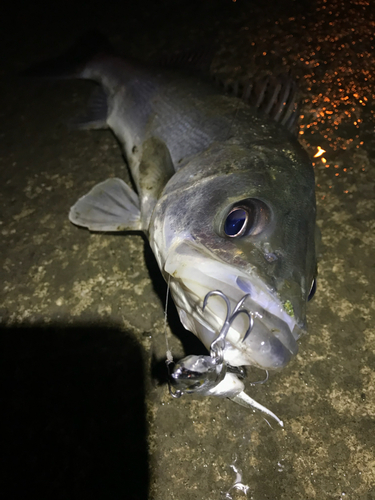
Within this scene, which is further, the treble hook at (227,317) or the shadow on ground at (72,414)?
the shadow on ground at (72,414)

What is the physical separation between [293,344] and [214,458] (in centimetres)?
81

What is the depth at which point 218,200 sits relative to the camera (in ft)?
5.01

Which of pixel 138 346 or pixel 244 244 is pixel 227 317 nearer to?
pixel 244 244

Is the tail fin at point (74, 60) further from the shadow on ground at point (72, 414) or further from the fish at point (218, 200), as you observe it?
the shadow on ground at point (72, 414)

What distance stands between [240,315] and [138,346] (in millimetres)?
899

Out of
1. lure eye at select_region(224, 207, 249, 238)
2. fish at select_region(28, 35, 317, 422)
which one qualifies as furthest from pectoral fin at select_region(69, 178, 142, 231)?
lure eye at select_region(224, 207, 249, 238)

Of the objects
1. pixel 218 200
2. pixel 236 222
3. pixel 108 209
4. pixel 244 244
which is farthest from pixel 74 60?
pixel 244 244

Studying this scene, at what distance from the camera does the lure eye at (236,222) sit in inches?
55.2

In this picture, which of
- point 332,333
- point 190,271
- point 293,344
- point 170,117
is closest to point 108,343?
point 190,271

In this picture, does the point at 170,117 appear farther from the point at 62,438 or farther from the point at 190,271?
the point at 62,438

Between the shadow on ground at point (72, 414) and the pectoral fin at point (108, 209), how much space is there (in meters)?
0.63

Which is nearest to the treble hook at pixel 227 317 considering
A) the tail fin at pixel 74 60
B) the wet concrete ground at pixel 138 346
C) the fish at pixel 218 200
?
the fish at pixel 218 200

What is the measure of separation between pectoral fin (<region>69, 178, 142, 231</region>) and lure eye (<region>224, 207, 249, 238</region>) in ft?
2.62

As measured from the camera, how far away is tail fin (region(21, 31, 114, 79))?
2.99 meters
